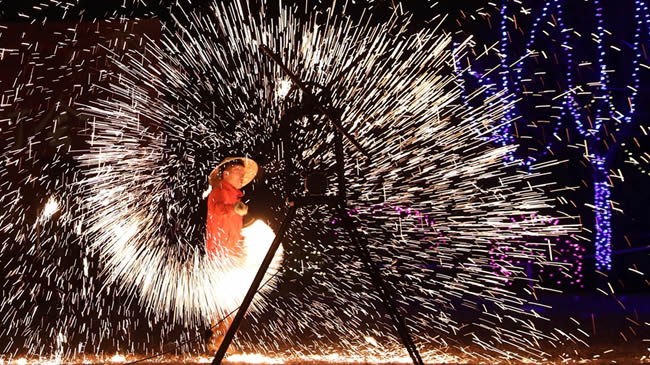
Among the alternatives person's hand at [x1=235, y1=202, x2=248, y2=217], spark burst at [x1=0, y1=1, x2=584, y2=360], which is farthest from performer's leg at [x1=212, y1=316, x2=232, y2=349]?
person's hand at [x1=235, y1=202, x2=248, y2=217]

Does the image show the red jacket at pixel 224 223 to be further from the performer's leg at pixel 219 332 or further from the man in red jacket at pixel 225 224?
the performer's leg at pixel 219 332

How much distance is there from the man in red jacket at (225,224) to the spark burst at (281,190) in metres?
0.58

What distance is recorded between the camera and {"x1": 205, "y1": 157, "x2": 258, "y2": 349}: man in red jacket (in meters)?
4.45

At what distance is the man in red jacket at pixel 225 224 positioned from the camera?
4449 millimetres

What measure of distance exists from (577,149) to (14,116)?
27.8ft

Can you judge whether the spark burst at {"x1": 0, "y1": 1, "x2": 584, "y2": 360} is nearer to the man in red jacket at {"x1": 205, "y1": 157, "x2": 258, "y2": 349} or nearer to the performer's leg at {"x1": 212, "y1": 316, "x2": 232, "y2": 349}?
the performer's leg at {"x1": 212, "y1": 316, "x2": 232, "y2": 349}

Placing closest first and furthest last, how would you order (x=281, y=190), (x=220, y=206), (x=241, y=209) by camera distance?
(x=241, y=209), (x=220, y=206), (x=281, y=190)

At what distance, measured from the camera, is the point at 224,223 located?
14.9 feet

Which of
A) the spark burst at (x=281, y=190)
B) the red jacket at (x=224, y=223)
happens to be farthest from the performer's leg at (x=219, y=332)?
the red jacket at (x=224, y=223)

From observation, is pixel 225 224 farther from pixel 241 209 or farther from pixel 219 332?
pixel 219 332

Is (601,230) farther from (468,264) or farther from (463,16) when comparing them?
(463,16)

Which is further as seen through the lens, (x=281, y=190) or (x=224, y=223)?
(x=281, y=190)

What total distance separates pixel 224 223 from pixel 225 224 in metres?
0.01

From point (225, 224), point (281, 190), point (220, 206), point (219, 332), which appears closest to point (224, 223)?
A: point (225, 224)
